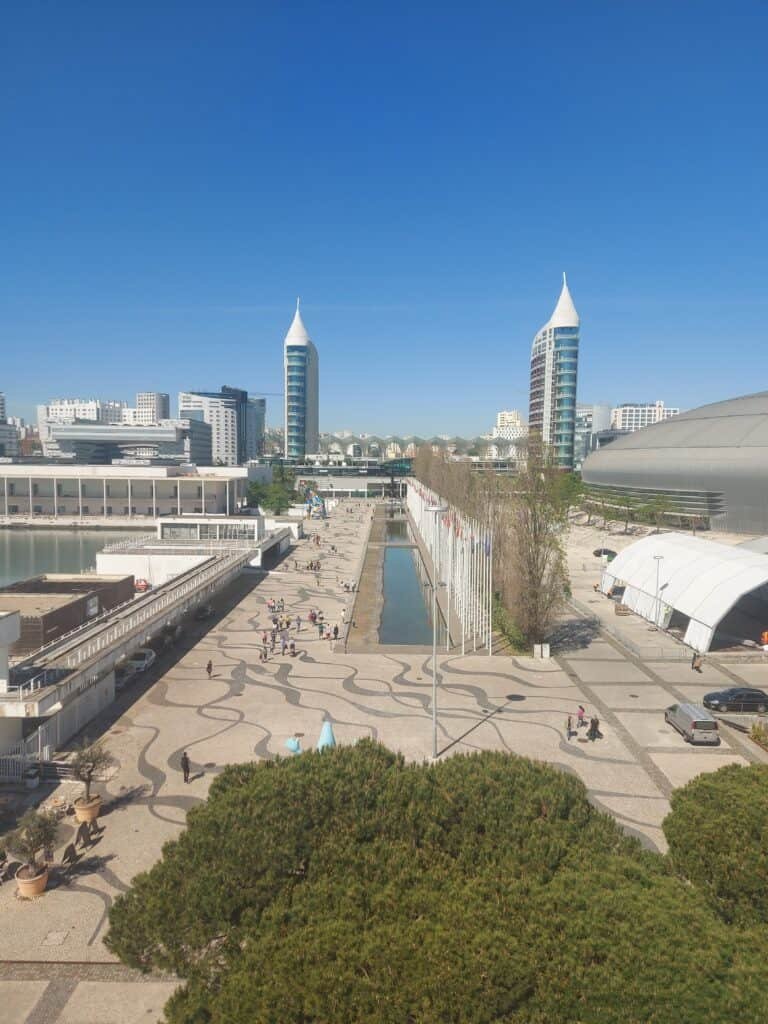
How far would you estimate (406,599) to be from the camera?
45594 millimetres

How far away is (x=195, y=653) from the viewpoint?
2978cm

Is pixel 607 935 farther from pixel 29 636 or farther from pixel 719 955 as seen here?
pixel 29 636

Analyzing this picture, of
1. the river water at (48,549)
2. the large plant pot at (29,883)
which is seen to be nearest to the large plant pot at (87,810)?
the large plant pot at (29,883)

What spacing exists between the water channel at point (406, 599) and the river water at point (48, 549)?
88.9 feet

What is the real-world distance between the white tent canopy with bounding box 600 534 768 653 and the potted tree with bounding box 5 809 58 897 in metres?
26.8

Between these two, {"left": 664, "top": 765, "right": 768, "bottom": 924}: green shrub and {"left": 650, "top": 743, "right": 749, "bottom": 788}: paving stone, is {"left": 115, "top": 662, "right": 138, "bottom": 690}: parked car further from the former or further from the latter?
{"left": 664, "top": 765, "right": 768, "bottom": 924}: green shrub

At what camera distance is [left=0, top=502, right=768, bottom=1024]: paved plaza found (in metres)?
→ 11.6

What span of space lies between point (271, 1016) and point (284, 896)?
1.72 m

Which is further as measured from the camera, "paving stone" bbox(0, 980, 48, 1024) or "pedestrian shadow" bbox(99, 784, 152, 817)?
"pedestrian shadow" bbox(99, 784, 152, 817)

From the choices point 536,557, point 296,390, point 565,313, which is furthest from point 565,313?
point 536,557

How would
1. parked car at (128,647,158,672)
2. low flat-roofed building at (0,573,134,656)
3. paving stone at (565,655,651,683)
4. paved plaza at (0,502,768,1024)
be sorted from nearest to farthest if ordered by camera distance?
paved plaza at (0,502,768,1024), low flat-roofed building at (0,573,134,656), parked car at (128,647,158,672), paving stone at (565,655,651,683)

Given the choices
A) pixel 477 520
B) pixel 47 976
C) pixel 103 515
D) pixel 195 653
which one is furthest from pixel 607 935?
pixel 103 515

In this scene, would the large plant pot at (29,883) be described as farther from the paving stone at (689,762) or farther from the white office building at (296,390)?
the white office building at (296,390)

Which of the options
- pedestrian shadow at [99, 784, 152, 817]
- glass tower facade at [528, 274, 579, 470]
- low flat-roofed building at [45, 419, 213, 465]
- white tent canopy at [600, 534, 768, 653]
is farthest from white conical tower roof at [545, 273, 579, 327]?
pedestrian shadow at [99, 784, 152, 817]
